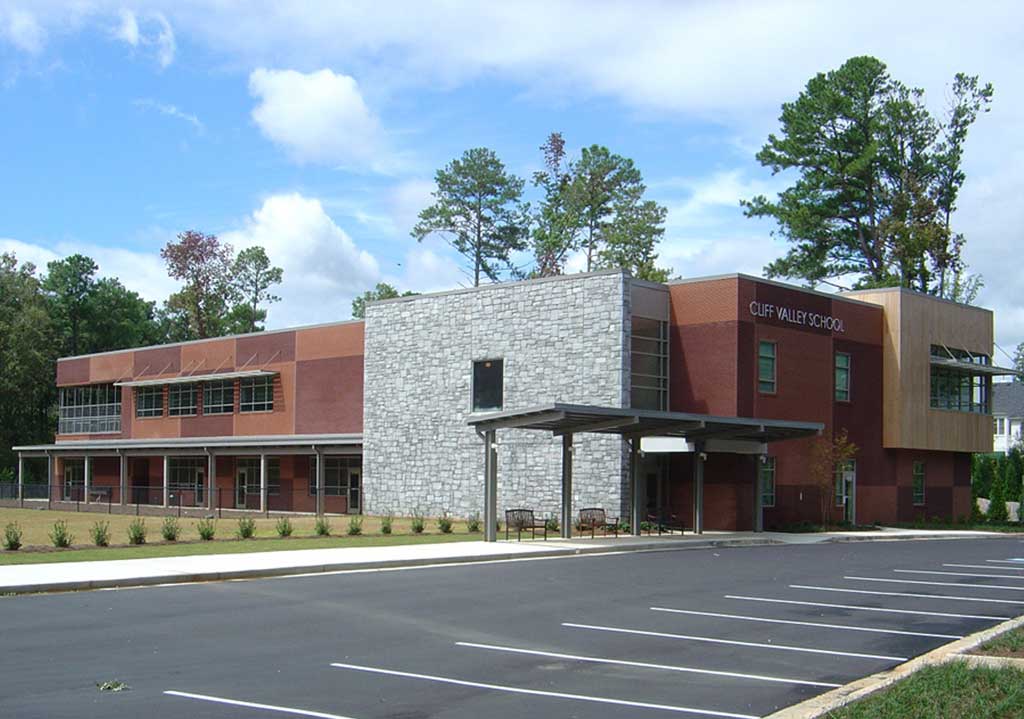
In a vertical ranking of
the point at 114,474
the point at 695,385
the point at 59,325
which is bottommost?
the point at 114,474

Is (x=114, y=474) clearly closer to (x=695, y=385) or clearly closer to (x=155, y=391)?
(x=155, y=391)

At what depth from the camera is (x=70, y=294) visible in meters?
89.6

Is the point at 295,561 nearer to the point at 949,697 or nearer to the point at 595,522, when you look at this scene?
the point at 595,522

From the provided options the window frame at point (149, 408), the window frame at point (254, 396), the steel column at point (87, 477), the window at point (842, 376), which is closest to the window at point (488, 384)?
the window at point (842, 376)

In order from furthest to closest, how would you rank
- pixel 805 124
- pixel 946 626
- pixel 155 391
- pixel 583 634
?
pixel 805 124 < pixel 155 391 < pixel 946 626 < pixel 583 634

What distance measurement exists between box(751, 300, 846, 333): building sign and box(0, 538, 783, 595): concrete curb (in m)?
9.24

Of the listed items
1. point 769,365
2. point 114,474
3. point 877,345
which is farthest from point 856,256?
point 114,474

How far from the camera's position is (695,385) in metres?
37.5

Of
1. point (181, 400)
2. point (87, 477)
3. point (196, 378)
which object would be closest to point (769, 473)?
point (196, 378)

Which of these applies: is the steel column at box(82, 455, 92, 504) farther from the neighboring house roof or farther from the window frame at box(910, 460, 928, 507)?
the neighboring house roof

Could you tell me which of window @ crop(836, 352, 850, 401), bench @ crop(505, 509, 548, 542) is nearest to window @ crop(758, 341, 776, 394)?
window @ crop(836, 352, 850, 401)

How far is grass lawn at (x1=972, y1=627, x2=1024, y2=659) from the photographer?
11.5m

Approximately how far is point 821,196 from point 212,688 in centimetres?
5876

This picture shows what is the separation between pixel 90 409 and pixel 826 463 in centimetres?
4278
